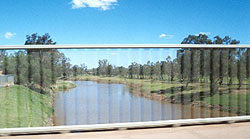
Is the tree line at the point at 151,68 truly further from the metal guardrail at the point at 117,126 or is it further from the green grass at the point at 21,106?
the metal guardrail at the point at 117,126

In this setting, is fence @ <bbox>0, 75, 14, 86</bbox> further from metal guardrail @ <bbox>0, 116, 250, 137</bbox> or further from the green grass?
metal guardrail @ <bbox>0, 116, 250, 137</bbox>

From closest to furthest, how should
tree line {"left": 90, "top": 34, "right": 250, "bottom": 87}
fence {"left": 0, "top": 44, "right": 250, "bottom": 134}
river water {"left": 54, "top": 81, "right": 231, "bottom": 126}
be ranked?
fence {"left": 0, "top": 44, "right": 250, "bottom": 134}
river water {"left": 54, "top": 81, "right": 231, "bottom": 126}
tree line {"left": 90, "top": 34, "right": 250, "bottom": 87}

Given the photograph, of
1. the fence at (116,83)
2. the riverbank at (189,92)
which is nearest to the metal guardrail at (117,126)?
the fence at (116,83)

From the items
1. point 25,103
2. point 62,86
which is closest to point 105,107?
point 62,86

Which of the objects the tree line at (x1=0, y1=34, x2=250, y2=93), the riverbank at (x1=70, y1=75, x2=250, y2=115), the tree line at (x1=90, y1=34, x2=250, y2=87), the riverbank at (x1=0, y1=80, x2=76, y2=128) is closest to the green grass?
the riverbank at (x1=0, y1=80, x2=76, y2=128)

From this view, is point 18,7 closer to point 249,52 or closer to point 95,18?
point 95,18

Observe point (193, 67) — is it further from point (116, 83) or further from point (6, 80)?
point (6, 80)
